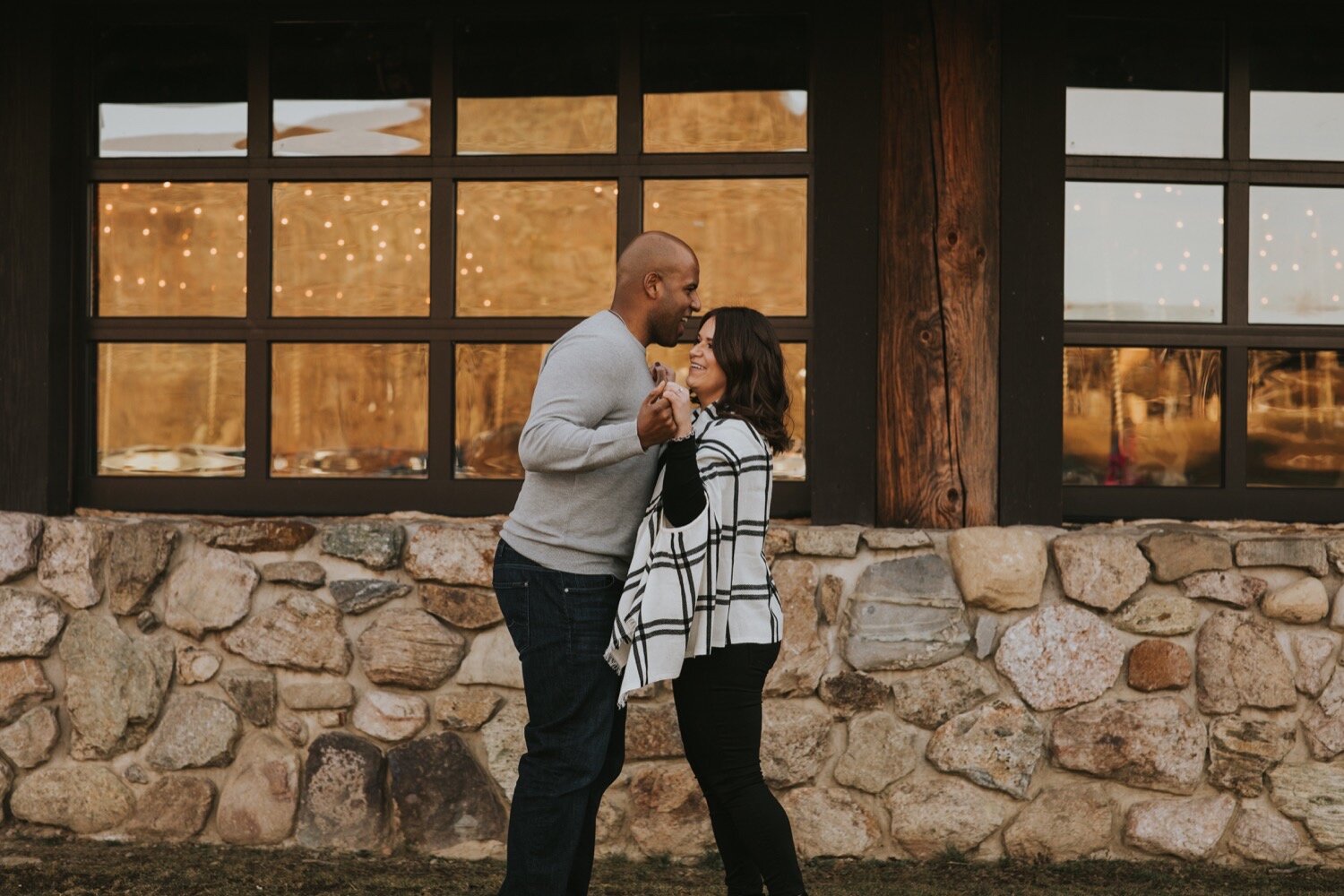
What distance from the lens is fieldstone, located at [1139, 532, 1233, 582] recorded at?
3896 mm

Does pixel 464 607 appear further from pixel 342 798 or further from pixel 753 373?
pixel 753 373

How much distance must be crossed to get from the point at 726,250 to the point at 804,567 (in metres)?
1.01

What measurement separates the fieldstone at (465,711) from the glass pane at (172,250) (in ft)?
4.57

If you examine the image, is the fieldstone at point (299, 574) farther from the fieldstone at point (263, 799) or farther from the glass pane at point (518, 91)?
the glass pane at point (518, 91)

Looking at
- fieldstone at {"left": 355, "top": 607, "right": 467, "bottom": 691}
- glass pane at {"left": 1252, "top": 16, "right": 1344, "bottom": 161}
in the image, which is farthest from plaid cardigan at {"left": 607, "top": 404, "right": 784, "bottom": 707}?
glass pane at {"left": 1252, "top": 16, "right": 1344, "bottom": 161}

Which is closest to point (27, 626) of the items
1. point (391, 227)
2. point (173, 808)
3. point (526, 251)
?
point (173, 808)

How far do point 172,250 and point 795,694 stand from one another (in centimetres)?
238

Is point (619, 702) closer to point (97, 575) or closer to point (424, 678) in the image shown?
point (424, 678)

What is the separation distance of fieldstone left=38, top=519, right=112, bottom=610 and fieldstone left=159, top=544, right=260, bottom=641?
0.65 ft

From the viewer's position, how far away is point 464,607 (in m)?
3.95

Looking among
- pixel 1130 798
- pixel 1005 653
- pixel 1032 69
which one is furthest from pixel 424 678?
pixel 1032 69

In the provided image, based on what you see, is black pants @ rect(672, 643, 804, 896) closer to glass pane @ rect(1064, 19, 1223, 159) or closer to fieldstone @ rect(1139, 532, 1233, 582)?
fieldstone @ rect(1139, 532, 1233, 582)

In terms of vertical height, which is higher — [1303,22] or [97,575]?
[1303,22]

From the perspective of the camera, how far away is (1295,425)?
13.8 feet
